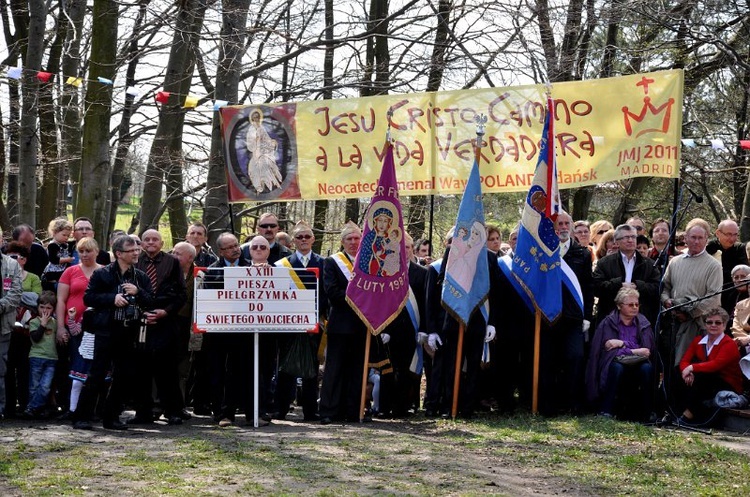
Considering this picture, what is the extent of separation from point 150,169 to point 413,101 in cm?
905

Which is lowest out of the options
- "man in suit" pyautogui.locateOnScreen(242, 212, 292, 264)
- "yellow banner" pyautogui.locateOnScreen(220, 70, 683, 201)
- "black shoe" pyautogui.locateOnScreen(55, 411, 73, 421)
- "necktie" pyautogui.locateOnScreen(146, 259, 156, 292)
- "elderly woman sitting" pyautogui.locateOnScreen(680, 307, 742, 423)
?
"black shoe" pyautogui.locateOnScreen(55, 411, 73, 421)

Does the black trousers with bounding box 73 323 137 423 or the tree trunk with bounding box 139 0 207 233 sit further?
the tree trunk with bounding box 139 0 207 233

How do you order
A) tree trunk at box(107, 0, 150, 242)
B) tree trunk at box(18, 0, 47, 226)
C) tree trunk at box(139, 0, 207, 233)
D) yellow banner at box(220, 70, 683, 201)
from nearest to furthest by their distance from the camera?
yellow banner at box(220, 70, 683, 201)
tree trunk at box(18, 0, 47, 226)
tree trunk at box(139, 0, 207, 233)
tree trunk at box(107, 0, 150, 242)

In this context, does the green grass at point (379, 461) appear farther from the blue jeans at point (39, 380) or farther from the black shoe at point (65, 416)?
the blue jeans at point (39, 380)

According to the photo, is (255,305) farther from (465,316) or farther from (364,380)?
(465,316)

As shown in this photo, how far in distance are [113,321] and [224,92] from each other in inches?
292

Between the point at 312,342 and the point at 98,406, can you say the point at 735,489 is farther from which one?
the point at 98,406

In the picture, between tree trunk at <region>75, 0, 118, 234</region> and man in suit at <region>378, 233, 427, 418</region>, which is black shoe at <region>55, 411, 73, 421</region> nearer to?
man in suit at <region>378, 233, 427, 418</region>

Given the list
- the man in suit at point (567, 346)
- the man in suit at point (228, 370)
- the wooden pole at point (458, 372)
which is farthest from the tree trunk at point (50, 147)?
the man in suit at point (567, 346)

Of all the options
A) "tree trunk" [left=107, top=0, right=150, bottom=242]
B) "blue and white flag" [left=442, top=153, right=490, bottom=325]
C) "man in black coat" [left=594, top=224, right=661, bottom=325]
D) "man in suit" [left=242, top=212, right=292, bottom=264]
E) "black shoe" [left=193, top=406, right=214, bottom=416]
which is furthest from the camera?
"tree trunk" [left=107, top=0, right=150, bottom=242]

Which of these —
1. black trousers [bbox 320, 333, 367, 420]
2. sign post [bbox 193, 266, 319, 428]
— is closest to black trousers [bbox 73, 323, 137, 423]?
sign post [bbox 193, 266, 319, 428]

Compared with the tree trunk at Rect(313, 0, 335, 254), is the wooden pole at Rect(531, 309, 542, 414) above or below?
below

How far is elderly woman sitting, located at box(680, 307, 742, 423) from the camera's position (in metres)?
10.5

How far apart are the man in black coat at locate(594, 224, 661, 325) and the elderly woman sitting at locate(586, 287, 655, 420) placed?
30cm
